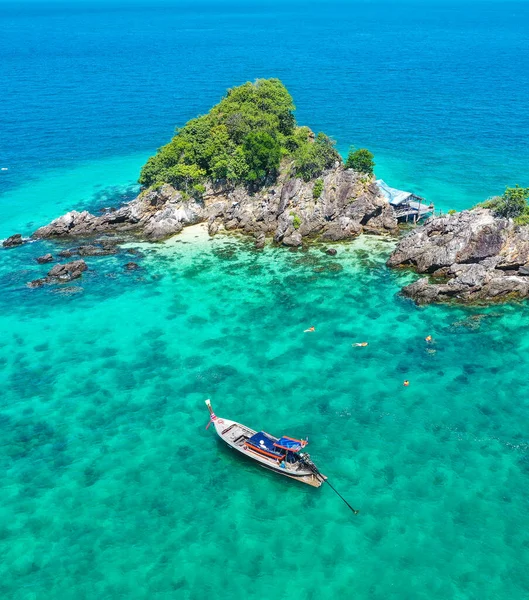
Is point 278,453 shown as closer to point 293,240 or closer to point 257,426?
point 257,426

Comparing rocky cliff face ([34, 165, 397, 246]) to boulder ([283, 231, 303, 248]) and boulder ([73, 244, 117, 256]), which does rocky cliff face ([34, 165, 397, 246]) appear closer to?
boulder ([283, 231, 303, 248])

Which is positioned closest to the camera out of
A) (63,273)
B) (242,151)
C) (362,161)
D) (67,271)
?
(63,273)

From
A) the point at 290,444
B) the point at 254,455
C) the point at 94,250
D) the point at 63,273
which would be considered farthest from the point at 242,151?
the point at 290,444

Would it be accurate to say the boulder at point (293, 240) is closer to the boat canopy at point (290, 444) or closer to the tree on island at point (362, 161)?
the tree on island at point (362, 161)

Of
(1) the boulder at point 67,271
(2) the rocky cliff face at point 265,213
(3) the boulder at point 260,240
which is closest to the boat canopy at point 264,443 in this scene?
(3) the boulder at point 260,240

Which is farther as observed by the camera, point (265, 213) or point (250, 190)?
point (250, 190)

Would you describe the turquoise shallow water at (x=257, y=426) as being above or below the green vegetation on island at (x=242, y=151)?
below

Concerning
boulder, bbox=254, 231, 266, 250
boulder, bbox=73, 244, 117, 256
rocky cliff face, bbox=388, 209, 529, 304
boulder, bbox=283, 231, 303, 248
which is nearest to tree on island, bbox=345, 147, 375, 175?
rocky cliff face, bbox=388, 209, 529, 304

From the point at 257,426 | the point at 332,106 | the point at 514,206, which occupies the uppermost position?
the point at 332,106
